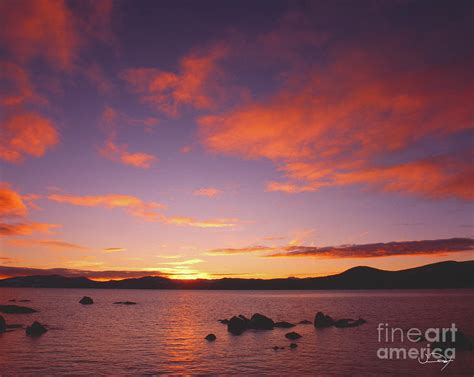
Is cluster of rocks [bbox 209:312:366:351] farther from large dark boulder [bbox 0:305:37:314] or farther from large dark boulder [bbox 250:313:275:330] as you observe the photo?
large dark boulder [bbox 0:305:37:314]

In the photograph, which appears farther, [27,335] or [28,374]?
[27,335]

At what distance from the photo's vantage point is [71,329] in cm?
5847

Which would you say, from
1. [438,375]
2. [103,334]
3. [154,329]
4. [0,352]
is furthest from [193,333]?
[438,375]

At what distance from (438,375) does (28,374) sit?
33367 millimetres

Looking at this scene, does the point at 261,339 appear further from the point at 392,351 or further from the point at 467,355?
the point at 467,355

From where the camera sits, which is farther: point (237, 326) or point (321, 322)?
point (321, 322)

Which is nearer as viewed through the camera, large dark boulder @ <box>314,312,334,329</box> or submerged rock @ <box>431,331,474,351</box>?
submerged rock @ <box>431,331,474,351</box>

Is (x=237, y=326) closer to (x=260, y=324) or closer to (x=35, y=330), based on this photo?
(x=260, y=324)

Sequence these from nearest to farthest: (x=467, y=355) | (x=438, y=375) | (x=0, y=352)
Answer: (x=438, y=375), (x=467, y=355), (x=0, y=352)
